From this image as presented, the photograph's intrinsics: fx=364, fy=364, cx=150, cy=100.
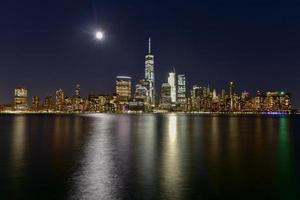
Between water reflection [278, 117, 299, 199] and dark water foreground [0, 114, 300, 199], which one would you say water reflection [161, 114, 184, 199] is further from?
water reflection [278, 117, 299, 199]

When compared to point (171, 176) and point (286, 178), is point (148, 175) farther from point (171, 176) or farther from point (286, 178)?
point (286, 178)

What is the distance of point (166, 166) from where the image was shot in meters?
29.0

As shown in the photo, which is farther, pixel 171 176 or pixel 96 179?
pixel 171 176

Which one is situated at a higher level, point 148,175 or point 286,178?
point 148,175

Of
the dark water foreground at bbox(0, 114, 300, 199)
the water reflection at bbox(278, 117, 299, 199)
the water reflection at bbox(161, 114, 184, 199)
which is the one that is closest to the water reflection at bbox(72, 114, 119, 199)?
the dark water foreground at bbox(0, 114, 300, 199)

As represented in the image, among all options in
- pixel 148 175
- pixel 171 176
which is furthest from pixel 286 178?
pixel 148 175

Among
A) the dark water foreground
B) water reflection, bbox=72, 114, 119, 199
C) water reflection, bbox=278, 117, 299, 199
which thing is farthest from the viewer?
water reflection, bbox=278, 117, 299, 199

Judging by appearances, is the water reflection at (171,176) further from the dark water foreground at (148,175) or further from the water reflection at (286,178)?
the water reflection at (286,178)

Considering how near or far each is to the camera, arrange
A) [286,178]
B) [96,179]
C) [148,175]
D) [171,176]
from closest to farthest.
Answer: [96,179]
[286,178]
[171,176]
[148,175]

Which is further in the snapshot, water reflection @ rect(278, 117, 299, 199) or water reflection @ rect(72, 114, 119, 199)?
water reflection @ rect(278, 117, 299, 199)

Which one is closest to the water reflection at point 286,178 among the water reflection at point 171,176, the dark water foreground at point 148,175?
the dark water foreground at point 148,175

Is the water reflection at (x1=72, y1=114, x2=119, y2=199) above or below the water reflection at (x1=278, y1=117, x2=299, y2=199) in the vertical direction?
above

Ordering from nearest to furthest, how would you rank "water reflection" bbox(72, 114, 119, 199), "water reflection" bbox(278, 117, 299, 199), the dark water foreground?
"water reflection" bbox(72, 114, 119, 199)
the dark water foreground
"water reflection" bbox(278, 117, 299, 199)

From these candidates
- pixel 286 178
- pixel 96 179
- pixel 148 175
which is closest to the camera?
pixel 96 179
